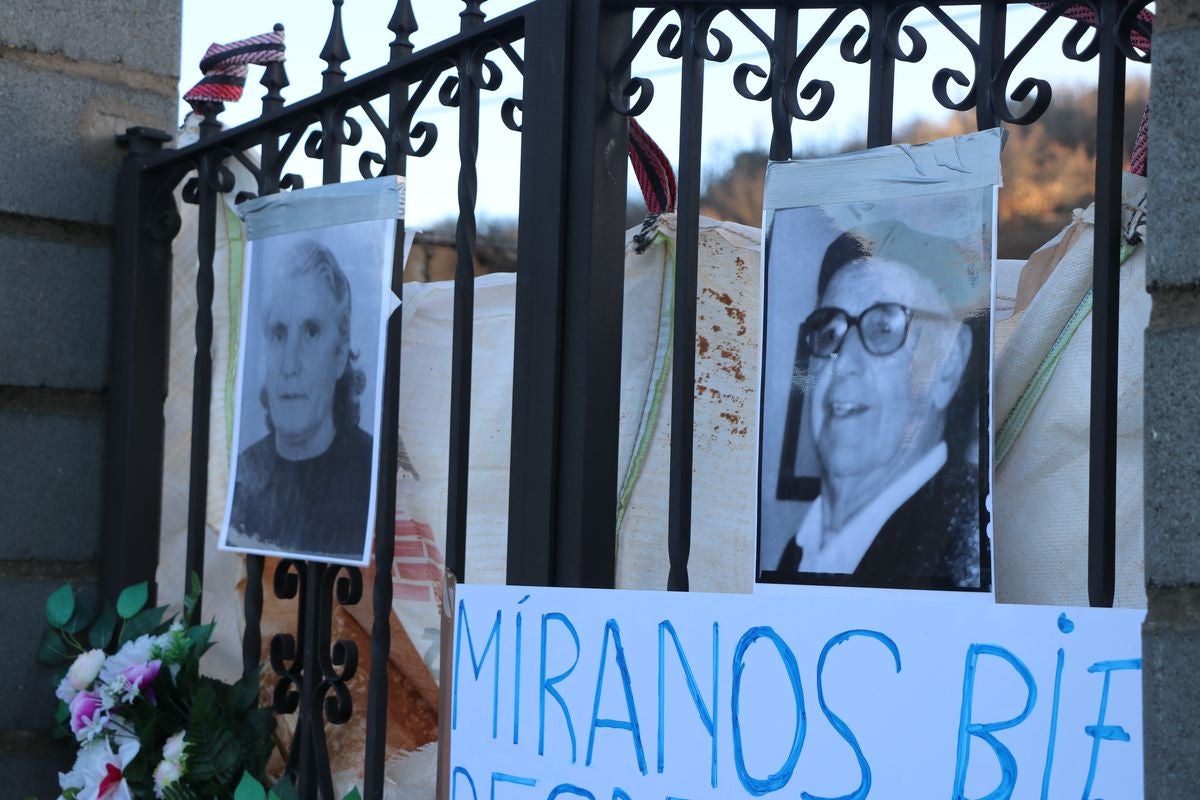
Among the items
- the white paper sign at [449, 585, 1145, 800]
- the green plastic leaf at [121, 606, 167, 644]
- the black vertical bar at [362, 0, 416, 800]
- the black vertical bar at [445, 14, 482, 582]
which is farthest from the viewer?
the green plastic leaf at [121, 606, 167, 644]

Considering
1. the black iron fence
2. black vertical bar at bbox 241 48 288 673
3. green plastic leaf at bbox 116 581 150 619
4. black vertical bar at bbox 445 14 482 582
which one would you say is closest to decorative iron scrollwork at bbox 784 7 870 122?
the black iron fence

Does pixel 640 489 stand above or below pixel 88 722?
above

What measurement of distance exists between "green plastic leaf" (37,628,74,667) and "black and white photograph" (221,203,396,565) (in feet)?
1.71

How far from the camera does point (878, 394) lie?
1661mm

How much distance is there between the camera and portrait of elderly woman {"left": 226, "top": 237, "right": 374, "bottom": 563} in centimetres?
231

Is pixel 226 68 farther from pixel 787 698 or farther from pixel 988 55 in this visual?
pixel 787 698

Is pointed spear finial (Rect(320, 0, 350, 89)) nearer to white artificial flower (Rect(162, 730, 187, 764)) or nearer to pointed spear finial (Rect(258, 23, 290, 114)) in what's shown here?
pointed spear finial (Rect(258, 23, 290, 114))

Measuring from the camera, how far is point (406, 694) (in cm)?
266

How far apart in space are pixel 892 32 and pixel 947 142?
17 centimetres

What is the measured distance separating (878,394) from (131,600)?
1737 mm

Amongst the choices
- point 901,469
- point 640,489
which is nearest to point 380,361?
point 640,489

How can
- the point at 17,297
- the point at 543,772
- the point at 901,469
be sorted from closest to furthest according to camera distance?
1. the point at 901,469
2. the point at 543,772
3. the point at 17,297

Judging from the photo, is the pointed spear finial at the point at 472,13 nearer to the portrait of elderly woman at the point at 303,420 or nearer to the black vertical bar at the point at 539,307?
the black vertical bar at the point at 539,307

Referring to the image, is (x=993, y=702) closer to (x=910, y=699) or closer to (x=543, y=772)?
(x=910, y=699)
